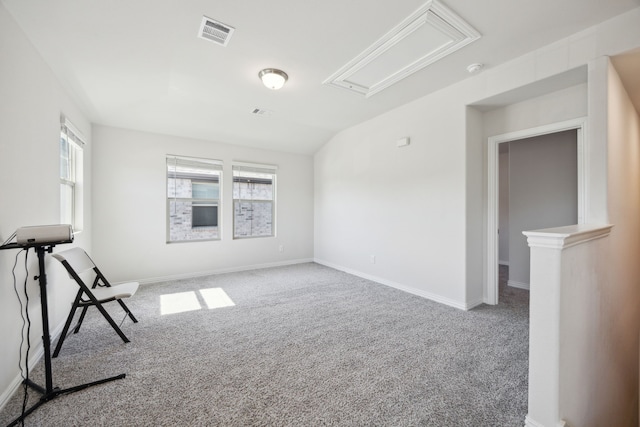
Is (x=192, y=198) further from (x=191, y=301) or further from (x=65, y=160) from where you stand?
(x=191, y=301)

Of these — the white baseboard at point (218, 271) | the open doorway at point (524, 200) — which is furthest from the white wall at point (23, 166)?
the open doorway at point (524, 200)

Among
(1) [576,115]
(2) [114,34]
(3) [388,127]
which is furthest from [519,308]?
(2) [114,34]

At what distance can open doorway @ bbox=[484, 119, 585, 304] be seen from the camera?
2.88 m

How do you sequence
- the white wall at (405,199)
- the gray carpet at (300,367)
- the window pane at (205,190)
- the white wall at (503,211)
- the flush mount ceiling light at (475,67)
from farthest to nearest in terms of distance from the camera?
the white wall at (503,211), the window pane at (205,190), the white wall at (405,199), the flush mount ceiling light at (475,67), the gray carpet at (300,367)

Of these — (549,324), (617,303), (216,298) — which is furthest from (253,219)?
(617,303)

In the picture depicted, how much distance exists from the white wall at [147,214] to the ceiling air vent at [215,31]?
2665 millimetres

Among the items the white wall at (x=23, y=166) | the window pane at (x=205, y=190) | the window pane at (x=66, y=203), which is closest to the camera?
the white wall at (x=23, y=166)

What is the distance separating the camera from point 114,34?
2252 mm

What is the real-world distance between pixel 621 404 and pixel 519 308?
3.50ft

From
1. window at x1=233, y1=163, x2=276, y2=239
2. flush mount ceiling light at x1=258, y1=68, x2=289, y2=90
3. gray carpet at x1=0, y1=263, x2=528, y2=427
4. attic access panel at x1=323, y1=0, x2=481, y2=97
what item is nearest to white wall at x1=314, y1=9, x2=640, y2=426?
gray carpet at x1=0, y1=263, x2=528, y2=427

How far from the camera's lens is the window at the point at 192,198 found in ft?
15.1

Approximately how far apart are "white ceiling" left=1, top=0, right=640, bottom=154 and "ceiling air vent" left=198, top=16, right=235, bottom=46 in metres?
0.05

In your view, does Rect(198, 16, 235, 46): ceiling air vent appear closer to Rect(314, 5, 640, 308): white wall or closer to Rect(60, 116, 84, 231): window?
Rect(60, 116, 84, 231): window

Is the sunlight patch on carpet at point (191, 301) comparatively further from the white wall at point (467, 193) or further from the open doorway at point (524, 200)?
the open doorway at point (524, 200)
